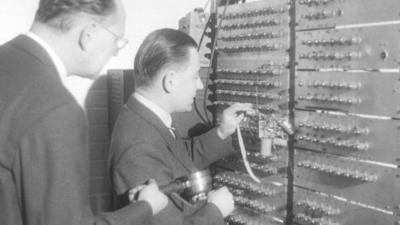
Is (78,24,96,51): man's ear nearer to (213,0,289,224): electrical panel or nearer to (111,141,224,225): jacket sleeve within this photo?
(111,141,224,225): jacket sleeve

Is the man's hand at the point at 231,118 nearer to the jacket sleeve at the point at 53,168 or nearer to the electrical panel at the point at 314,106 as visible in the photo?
the electrical panel at the point at 314,106

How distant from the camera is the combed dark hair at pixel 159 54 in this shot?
172 cm

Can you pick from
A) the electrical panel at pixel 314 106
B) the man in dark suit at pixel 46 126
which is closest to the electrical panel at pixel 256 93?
the electrical panel at pixel 314 106

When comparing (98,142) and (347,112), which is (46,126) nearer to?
(347,112)

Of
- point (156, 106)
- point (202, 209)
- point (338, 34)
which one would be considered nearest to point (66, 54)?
point (156, 106)

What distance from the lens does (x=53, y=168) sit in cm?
106

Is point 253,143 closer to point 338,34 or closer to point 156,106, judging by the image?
point 156,106

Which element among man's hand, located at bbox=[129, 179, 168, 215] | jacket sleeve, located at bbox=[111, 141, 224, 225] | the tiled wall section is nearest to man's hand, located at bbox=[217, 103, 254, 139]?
jacket sleeve, located at bbox=[111, 141, 224, 225]

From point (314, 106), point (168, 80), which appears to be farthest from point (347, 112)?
point (168, 80)

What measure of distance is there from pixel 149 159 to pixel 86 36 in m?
0.49

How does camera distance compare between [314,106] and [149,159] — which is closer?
[149,159]

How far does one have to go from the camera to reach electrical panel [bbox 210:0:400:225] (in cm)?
150

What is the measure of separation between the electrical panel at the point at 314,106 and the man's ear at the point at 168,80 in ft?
1.32

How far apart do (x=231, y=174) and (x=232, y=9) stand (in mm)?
761
